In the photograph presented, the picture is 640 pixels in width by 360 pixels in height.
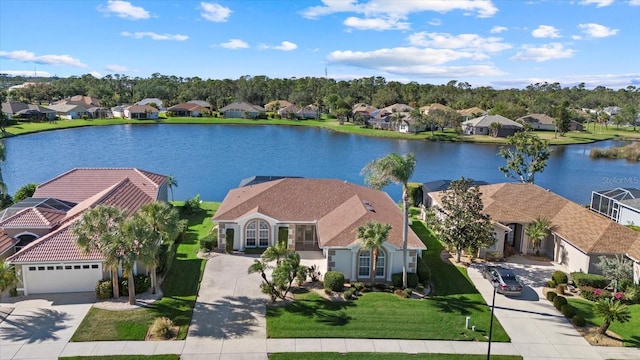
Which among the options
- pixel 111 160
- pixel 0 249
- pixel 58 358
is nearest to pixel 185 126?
pixel 111 160

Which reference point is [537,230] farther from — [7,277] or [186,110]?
[186,110]

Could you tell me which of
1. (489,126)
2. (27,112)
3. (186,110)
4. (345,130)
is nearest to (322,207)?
(345,130)

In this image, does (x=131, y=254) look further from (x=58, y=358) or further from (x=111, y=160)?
(x=111, y=160)

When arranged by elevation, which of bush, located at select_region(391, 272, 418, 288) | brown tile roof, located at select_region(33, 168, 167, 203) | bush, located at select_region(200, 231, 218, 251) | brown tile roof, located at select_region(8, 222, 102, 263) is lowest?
bush, located at select_region(391, 272, 418, 288)

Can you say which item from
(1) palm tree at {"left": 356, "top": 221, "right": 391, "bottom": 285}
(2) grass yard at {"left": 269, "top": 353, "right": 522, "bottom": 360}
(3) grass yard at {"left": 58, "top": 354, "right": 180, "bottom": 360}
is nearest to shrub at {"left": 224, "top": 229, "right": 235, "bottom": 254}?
(1) palm tree at {"left": 356, "top": 221, "right": 391, "bottom": 285}

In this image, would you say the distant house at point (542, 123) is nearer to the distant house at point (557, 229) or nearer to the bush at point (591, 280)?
the distant house at point (557, 229)

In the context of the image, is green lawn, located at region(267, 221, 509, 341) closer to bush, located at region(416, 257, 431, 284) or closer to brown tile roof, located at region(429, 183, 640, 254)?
bush, located at region(416, 257, 431, 284)

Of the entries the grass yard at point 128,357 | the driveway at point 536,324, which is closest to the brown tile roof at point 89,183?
the grass yard at point 128,357
